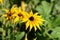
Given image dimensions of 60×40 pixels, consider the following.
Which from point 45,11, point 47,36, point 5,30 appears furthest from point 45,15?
point 5,30

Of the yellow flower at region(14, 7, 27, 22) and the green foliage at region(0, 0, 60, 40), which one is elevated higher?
the yellow flower at region(14, 7, 27, 22)

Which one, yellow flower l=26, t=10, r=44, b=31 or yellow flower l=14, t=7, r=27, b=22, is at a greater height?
yellow flower l=14, t=7, r=27, b=22

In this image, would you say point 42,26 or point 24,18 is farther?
point 42,26

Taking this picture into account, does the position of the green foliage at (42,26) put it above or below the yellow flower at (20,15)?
below

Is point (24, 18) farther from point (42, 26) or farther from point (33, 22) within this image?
point (42, 26)

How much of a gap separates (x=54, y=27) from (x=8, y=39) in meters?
0.58

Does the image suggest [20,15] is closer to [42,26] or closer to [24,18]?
[24,18]

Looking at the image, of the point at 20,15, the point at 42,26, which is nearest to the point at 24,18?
the point at 20,15

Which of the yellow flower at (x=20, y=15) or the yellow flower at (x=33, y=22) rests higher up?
the yellow flower at (x=20, y=15)

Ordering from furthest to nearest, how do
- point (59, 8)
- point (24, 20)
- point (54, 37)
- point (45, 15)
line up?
point (59, 8) → point (45, 15) → point (54, 37) → point (24, 20)

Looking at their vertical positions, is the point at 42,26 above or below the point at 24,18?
below

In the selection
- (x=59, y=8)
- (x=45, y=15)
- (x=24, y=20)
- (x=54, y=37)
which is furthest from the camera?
(x=59, y=8)

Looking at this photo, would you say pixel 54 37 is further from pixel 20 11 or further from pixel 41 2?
pixel 41 2

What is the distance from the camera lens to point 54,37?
2248 mm
